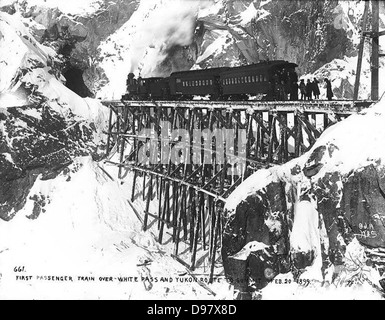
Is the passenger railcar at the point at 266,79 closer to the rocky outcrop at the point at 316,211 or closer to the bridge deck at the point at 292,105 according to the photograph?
the bridge deck at the point at 292,105

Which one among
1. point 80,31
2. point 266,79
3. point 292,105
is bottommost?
point 292,105

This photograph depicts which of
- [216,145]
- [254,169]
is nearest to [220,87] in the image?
[216,145]

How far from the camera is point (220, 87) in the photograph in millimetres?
27047

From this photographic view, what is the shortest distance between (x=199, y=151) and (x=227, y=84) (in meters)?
3.15

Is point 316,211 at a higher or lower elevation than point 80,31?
lower

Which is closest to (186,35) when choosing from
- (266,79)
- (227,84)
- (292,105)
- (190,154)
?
(227,84)

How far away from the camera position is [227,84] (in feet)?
85.2

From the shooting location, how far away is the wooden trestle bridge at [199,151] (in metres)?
19.9

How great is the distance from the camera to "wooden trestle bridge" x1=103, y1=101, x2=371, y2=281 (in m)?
19.9

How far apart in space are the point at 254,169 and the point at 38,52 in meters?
20.0

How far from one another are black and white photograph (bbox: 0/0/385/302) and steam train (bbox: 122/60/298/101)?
83mm

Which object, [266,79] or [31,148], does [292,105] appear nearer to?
[266,79]

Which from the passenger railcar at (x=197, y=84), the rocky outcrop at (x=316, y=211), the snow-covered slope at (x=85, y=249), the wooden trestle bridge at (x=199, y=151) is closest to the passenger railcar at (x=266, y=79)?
the wooden trestle bridge at (x=199, y=151)
